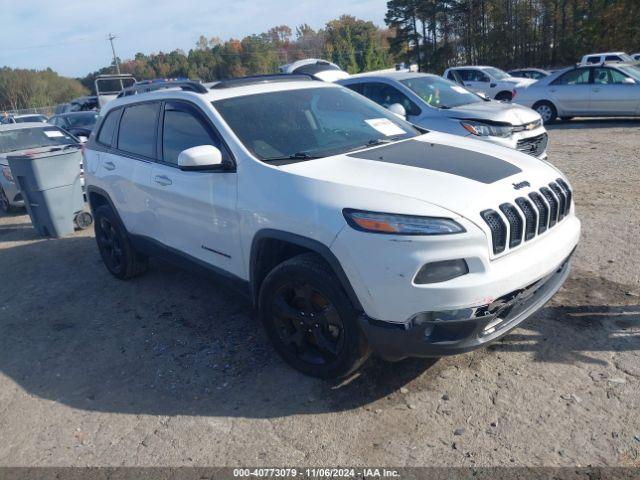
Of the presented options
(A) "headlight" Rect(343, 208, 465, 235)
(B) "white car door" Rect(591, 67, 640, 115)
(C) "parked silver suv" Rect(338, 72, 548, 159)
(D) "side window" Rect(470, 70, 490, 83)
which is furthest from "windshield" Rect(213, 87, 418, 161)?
(D) "side window" Rect(470, 70, 490, 83)

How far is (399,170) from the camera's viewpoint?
3258 millimetres

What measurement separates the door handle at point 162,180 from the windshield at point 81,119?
38.0ft

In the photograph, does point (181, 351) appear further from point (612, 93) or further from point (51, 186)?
point (612, 93)

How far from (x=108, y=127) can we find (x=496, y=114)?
5.14 metres

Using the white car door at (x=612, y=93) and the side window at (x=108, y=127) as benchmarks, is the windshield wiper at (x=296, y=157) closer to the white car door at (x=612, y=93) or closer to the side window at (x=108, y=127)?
the side window at (x=108, y=127)

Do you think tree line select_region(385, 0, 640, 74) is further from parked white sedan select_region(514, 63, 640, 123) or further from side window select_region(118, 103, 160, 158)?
side window select_region(118, 103, 160, 158)

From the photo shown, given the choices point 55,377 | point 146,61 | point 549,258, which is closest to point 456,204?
point 549,258

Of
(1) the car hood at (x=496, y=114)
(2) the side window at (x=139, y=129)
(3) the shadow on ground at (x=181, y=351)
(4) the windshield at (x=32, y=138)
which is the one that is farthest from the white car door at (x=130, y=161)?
(4) the windshield at (x=32, y=138)

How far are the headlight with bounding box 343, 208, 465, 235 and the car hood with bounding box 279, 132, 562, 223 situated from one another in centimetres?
5

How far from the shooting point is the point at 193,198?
12.9 ft

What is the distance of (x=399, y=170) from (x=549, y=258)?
101 centimetres

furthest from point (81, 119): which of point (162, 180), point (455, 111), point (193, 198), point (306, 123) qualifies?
point (306, 123)

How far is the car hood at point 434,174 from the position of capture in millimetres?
2867

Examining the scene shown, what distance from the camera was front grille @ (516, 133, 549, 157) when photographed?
7384mm
